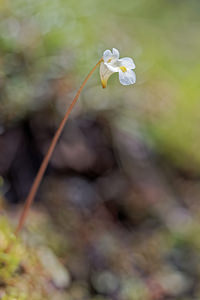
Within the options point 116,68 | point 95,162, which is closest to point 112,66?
point 116,68

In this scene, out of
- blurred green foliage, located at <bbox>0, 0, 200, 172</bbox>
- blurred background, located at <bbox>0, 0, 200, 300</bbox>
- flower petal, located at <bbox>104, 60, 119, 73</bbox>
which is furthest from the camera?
blurred green foliage, located at <bbox>0, 0, 200, 172</bbox>

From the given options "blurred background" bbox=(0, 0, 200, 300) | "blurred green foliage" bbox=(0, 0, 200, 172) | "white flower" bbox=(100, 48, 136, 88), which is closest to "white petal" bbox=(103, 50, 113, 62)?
"white flower" bbox=(100, 48, 136, 88)

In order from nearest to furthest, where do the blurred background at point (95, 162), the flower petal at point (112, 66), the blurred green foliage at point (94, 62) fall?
the flower petal at point (112, 66) < the blurred background at point (95, 162) < the blurred green foliage at point (94, 62)

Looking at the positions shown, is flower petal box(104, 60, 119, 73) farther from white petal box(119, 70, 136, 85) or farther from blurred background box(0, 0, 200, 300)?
blurred background box(0, 0, 200, 300)

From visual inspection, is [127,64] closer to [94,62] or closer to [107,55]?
[107,55]

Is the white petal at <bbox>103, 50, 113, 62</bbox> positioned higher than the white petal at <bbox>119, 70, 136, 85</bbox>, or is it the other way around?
the white petal at <bbox>103, 50, 113, 62</bbox>

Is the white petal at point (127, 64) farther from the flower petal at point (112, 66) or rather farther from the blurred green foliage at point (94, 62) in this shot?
the blurred green foliage at point (94, 62)


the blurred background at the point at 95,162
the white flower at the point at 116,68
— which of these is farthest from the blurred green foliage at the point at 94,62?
the white flower at the point at 116,68

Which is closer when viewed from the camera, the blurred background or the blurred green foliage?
the blurred background
